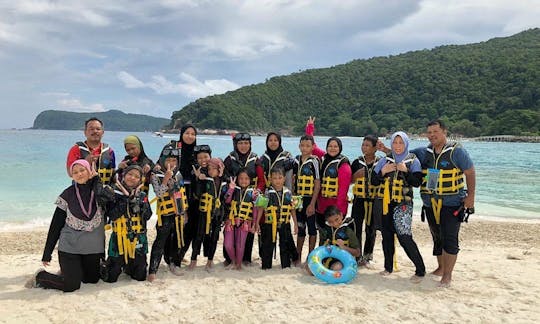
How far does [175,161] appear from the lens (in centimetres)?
505

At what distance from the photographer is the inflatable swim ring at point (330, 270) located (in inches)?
198

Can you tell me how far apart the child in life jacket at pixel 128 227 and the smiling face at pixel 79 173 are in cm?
36

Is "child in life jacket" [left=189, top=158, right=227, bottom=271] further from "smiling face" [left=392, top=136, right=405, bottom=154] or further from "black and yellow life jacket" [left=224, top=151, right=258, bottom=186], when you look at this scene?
"smiling face" [left=392, top=136, right=405, bottom=154]

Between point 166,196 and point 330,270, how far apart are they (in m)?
2.28

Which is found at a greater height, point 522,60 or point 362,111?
point 522,60

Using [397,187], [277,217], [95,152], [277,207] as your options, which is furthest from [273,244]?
[95,152]

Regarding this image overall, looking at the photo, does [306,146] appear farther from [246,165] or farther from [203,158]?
[203,158]

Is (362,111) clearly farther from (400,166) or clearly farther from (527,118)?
(400,166)

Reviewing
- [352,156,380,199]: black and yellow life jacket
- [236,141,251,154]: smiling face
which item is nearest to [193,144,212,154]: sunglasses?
[236,141,251,154]: smiling face

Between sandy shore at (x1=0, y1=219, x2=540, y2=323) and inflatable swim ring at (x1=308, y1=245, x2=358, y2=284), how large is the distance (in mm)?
123

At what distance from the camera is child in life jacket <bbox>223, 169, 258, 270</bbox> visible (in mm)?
5414

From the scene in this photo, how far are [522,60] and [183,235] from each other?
309 ft

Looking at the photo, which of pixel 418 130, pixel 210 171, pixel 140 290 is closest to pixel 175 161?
pixel 210 171

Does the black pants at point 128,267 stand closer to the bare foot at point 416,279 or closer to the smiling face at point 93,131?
the smiling face at point 93,131
